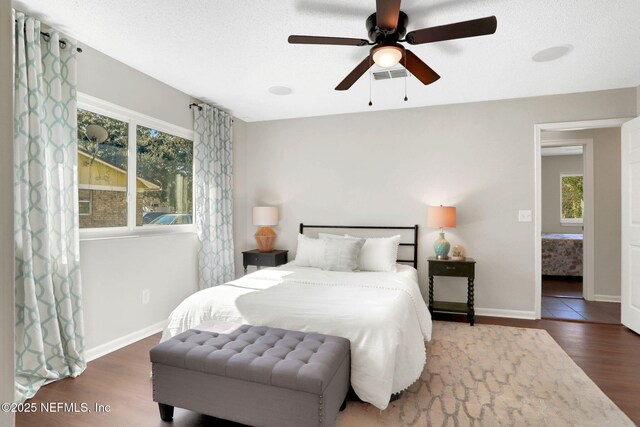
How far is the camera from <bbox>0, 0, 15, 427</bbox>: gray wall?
0.53 metres

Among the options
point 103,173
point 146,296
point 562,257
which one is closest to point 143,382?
point 146,296

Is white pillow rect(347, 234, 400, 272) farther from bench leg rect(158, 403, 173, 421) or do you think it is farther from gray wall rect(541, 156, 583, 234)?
gray wall rect(541, 156, 583, 234)

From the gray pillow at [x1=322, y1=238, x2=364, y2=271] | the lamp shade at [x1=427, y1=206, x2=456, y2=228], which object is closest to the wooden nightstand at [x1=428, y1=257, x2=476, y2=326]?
the lamp shade at [x1=427, y1=206, x2=456, y2=228]

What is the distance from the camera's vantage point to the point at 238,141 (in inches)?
193

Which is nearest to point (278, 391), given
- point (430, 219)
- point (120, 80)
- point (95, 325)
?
point (95, 325)

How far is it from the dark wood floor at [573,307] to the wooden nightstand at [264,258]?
3.21 metres

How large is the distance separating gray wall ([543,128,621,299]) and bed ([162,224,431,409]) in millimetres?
3236

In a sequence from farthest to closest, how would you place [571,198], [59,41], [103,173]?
[571,198] → [103,173] → [59,41]

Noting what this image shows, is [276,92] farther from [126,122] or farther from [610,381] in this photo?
[610,381]

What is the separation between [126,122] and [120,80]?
378 mm

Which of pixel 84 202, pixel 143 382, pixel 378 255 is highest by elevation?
pixel 84 202

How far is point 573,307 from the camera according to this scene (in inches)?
169

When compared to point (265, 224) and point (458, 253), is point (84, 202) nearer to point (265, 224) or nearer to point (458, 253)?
point (265, 224)

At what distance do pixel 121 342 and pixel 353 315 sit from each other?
2.25m
